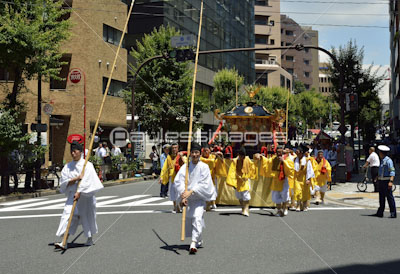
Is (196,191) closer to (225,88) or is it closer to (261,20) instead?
(225,88)

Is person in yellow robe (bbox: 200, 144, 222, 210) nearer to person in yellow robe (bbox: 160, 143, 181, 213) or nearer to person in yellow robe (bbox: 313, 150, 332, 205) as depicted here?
person in yellow robe (bbox: 160, 143, 181, 213)

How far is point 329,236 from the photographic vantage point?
8211 mm

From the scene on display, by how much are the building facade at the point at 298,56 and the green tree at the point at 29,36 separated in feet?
257

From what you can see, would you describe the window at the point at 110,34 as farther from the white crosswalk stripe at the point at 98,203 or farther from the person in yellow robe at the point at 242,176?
the person in yellow robe at the point at 242,176

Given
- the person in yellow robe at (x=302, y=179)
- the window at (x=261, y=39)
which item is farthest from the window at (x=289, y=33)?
the person in yellow robe at (x=302, y=179)

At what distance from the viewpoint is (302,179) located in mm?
12344

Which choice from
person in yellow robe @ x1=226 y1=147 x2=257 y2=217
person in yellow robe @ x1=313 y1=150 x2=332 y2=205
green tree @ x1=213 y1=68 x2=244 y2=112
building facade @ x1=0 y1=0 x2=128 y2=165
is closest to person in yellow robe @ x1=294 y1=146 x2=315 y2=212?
person in yellow robe @ x1=313 y1=150 x2=332 y2=205

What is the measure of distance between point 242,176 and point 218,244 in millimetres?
3940

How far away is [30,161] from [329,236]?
12.1 meters

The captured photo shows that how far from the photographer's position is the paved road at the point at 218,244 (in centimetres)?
602

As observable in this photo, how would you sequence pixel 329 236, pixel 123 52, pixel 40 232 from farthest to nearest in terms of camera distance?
pixel 123 52 → pixel 40 232 → pixel 329 236

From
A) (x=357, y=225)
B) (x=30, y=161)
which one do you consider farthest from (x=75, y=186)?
(x=30, y=161)

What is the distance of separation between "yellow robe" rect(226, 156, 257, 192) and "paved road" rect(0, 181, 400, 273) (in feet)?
2.50

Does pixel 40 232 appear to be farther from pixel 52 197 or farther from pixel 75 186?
pixel 52 197
